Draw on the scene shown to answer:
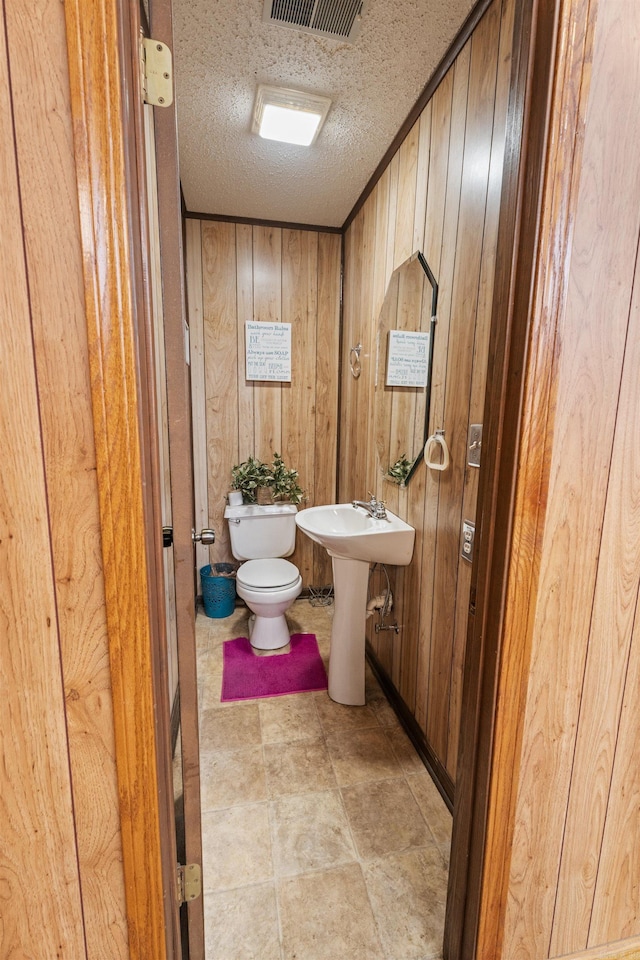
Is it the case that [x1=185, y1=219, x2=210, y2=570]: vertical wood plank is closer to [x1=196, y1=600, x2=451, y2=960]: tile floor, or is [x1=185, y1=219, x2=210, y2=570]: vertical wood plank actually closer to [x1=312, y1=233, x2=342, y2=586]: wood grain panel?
[x1=312, y1=233, x2=342, y2=586]: wood grain panel

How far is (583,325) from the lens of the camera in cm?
79

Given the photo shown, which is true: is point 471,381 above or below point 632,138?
below

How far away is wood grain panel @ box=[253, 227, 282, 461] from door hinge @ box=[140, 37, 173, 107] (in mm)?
2156

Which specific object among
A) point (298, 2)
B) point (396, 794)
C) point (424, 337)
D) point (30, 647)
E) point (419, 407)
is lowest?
point (396, 794)

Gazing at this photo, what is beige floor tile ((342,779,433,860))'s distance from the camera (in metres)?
1.38

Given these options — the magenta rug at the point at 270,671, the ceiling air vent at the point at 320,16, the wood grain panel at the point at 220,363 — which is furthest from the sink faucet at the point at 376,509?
the ceiling air vent at the point at 320,16

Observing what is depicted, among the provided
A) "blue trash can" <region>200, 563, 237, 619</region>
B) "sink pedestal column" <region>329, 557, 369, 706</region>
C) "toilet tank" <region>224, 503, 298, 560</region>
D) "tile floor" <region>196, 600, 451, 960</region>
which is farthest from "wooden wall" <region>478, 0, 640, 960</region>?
"blue trash can" <region>200, 563, 237, 619</region>

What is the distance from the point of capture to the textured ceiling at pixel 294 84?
53.7 inches

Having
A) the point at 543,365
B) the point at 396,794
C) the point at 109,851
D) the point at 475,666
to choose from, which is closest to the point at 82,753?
the point at 109,851

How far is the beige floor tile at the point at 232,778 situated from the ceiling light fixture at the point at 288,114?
8.93 ft

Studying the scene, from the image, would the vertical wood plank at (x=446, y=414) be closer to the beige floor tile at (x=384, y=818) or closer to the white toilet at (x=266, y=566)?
the beige floor tile at (x=384, y=818)

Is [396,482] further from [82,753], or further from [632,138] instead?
[82,753]

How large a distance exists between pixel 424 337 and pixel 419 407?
287 millimetres

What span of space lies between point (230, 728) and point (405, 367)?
1829mm
